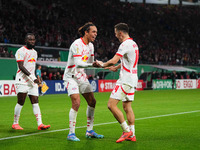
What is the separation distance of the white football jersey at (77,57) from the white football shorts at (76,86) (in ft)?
0.39

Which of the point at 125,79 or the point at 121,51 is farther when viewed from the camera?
the point at 125,79

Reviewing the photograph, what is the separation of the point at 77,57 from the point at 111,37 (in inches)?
1366

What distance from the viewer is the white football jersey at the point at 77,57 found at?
7.44m

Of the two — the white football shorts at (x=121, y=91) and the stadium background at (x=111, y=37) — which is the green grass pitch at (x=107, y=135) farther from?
the stadium background at (x=111, y=37)

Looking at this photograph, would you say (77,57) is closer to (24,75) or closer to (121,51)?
(121,51)

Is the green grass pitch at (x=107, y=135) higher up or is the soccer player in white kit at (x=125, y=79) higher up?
the soccer player in white kit at (x=125, y=79)

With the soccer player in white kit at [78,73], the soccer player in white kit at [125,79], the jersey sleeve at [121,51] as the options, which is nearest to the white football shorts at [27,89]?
the soccer player in white kit at [78,73]

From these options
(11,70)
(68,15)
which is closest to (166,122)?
(11,70)

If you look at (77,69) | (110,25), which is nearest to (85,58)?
(77,69)

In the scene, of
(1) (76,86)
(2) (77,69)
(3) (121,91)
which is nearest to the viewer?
(3) (121,91)

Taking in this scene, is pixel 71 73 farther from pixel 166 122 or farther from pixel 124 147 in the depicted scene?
pixel 166 122

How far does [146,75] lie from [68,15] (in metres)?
11.1

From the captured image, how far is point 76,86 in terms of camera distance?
7.64 m

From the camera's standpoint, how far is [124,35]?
731cm
